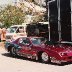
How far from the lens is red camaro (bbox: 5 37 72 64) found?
43.4ft

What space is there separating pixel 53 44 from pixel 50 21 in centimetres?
473

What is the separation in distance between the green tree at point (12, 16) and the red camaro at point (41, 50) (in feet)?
58.6

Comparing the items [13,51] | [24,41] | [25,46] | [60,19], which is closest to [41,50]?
[25,46]

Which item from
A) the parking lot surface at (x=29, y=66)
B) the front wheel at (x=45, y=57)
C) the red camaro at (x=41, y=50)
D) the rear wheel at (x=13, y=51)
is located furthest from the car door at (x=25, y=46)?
the front wheel at (x=45, y=57)

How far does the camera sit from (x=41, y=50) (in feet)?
46.0

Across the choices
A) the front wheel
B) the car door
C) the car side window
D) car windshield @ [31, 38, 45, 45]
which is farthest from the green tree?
the front wheel

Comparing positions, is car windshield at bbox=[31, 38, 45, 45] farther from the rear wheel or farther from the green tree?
the green tree

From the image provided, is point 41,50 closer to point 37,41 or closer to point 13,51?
point 37,41

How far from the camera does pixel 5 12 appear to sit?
36.2 metres

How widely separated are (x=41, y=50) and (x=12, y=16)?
21667 millimetres

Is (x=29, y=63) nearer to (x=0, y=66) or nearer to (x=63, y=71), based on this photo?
(x=0, y=66)

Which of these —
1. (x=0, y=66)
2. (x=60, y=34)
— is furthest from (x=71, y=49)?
(x=60, y=34)

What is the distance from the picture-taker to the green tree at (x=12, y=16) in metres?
34.5

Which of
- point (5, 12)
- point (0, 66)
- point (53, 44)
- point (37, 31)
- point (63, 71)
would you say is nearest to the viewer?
point (63, 71)
